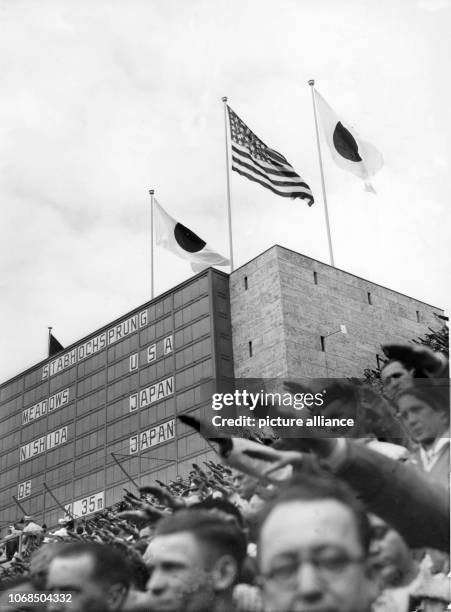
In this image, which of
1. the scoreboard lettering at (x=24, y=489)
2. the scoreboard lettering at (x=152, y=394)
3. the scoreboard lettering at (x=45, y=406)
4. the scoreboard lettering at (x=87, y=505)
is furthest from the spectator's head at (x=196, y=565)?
the scoreboard lettering at (x=24, y=489)

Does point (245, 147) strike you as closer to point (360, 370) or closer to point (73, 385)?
point (360, 370)

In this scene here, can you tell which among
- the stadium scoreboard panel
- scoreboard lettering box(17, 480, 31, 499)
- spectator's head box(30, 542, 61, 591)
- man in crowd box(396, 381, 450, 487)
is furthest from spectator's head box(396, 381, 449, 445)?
scoreboard lettering box(17, 480, 31, 499)

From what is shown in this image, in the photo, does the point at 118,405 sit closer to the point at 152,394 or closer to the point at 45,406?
the point at 152,394

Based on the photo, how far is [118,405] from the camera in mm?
47375

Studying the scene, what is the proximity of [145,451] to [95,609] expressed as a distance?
36535 millimetres

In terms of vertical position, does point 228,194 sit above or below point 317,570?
above

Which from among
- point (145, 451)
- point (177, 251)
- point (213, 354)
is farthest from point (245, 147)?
point (145, 451)

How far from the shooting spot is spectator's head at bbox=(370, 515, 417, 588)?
8047 mm

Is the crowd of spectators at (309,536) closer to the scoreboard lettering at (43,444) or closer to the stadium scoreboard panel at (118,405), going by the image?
the stadium scoreboard panel at (118,405)

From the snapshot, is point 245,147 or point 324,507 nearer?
point 324,507

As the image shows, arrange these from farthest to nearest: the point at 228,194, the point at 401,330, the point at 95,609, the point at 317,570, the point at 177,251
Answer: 1. the point at 401,330
2. the point at 228,194
3. the point at 177,251
4. the point at 95,609
5. the point at 317,570

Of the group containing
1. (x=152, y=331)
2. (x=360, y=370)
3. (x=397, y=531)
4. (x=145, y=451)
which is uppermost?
(x=152, y=331)

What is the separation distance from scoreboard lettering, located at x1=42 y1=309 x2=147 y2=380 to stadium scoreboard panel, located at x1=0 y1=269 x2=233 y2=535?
0.21 ft

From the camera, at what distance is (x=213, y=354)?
43.4 metres
